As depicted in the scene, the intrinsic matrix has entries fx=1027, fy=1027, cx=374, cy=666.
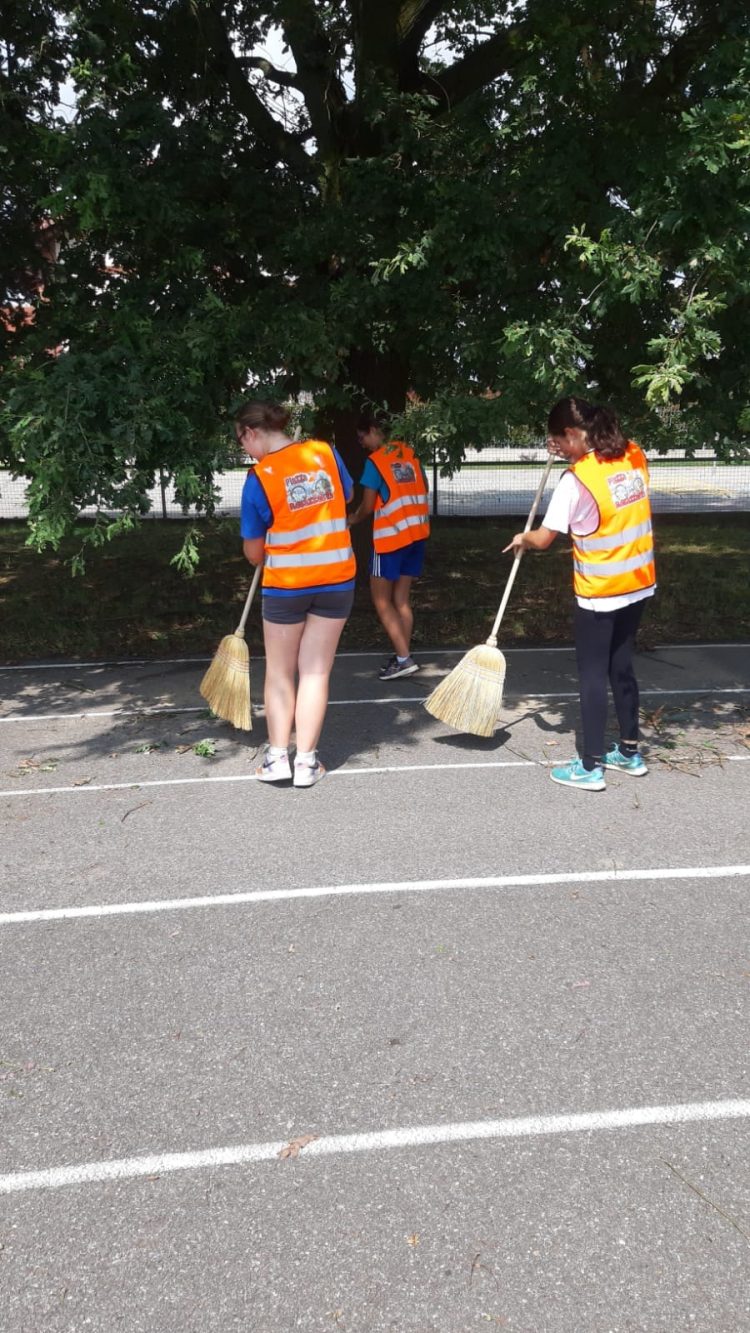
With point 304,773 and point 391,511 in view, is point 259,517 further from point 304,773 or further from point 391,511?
point 391,511

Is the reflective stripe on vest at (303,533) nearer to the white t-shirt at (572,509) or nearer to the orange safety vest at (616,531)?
the white t-shirt at (572,509)

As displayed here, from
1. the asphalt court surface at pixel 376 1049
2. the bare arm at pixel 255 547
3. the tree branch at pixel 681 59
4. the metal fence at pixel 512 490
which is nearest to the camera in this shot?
the asphalt court surface at pixel 376 1049

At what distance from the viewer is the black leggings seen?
5.33 metres

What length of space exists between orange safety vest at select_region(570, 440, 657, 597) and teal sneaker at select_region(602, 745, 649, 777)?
3.32 ft

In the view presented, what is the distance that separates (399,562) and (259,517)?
2142mm

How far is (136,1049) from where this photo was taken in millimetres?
3307

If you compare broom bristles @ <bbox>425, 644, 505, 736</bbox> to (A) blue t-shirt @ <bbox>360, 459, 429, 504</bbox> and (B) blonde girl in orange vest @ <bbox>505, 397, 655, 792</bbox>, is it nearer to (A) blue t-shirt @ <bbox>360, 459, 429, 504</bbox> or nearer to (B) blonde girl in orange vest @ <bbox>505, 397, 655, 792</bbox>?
(B) blonde girl in orange vest @ <bbox>505, 397, 655, 792</bbox>

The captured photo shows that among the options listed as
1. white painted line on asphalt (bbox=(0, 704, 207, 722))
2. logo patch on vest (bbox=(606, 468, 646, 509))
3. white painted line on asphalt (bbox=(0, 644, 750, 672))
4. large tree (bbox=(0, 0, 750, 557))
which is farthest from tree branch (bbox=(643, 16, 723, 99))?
white painted line on asphalt (bbox=(0, 704, 207, 722))

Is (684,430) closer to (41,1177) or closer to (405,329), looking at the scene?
(405,329)

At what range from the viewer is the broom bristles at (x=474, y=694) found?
5895mm

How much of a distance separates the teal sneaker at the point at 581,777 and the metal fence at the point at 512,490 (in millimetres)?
10247

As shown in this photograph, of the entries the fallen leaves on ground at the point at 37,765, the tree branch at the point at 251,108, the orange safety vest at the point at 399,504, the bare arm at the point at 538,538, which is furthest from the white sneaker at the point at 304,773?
the tree branch at the point at 251,108

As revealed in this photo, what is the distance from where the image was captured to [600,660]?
211 inches

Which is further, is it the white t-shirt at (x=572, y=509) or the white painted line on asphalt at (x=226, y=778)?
the white painted line on asphalt at (x=226, y=778)
